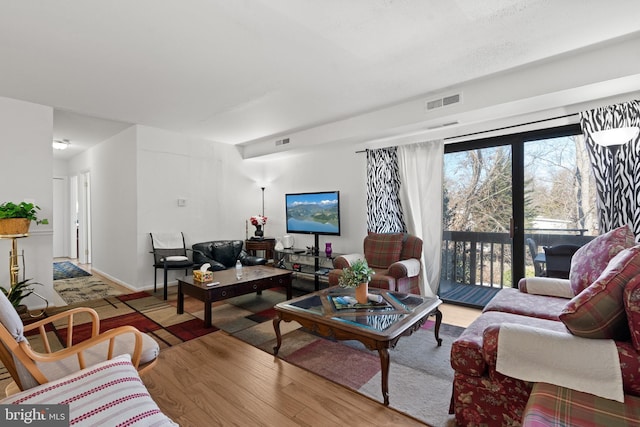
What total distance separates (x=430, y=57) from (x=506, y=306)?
2171 millimetres

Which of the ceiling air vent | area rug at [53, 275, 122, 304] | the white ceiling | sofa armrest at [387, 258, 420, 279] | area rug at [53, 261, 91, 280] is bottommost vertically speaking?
area rug at [53, 275, 122, 304]

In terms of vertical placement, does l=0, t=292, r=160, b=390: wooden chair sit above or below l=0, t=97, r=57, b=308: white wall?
below

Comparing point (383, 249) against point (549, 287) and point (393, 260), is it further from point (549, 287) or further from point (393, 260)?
point (549, 287)

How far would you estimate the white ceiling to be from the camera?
80.7 inches

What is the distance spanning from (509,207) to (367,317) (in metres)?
2.56

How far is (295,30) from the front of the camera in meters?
2.27

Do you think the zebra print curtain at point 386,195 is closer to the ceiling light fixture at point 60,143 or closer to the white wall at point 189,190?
the white wall at point 189,190

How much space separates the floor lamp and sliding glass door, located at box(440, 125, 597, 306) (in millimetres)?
387

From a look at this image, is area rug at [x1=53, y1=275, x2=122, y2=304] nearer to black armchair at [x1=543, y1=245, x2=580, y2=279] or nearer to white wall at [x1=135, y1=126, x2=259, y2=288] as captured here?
white wall at [x1=135, y1=126, x2=259, y2=288]

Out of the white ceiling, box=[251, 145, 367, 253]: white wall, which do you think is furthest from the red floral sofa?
box=[251, 145, 367, 253]: white wall

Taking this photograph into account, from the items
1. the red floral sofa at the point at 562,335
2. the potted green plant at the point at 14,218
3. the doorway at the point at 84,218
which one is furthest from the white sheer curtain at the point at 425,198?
the doorway at the point at 84,218

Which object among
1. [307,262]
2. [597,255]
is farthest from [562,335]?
[307,262]

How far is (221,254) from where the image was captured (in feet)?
17.0

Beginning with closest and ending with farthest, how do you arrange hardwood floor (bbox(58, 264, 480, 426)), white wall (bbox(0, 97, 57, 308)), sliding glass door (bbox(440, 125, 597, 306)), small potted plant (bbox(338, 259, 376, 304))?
hardwood floor (bbox(58, 264, 480, 426)) → small potted plant (bbox(338, 259, 376, 304)) → sliding glass door (bbox(440, 125, 597, 306)) → white wall (bbox(0, 97, 57, 308))
